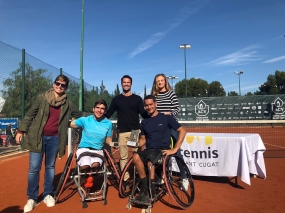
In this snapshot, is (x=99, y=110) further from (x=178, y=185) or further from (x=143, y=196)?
(x=178, y=185)

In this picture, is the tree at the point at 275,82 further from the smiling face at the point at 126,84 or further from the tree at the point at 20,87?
the smiling face at the point at 126,84

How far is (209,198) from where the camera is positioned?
4.05 meters

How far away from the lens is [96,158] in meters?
3.83

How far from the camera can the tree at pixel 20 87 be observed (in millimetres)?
8062

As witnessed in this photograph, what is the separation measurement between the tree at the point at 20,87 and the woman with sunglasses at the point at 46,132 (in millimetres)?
4761

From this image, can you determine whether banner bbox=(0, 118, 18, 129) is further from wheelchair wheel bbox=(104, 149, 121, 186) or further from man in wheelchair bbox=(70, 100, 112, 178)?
wheelchair wheel bbox=(104, 149, 121, 186)

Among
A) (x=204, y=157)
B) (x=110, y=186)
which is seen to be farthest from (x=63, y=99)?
(x=204, y=157)

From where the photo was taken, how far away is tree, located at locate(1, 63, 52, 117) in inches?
317

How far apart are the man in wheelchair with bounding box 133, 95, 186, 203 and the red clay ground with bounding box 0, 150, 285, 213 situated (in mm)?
542

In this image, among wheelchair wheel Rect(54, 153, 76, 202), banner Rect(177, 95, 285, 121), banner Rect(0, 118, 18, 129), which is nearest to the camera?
wheelchair wheel Rect(54, 153, 76, 202)

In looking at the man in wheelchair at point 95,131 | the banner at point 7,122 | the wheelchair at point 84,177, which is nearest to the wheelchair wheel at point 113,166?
the wheelchair at point 84,177

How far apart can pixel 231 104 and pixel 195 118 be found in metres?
2.53

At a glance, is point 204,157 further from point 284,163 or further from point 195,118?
point 195,118

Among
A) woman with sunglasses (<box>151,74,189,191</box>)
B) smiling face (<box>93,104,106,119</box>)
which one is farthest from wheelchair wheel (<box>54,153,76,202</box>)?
woman with sunglasses (<box>151,74,189,191</box>)
